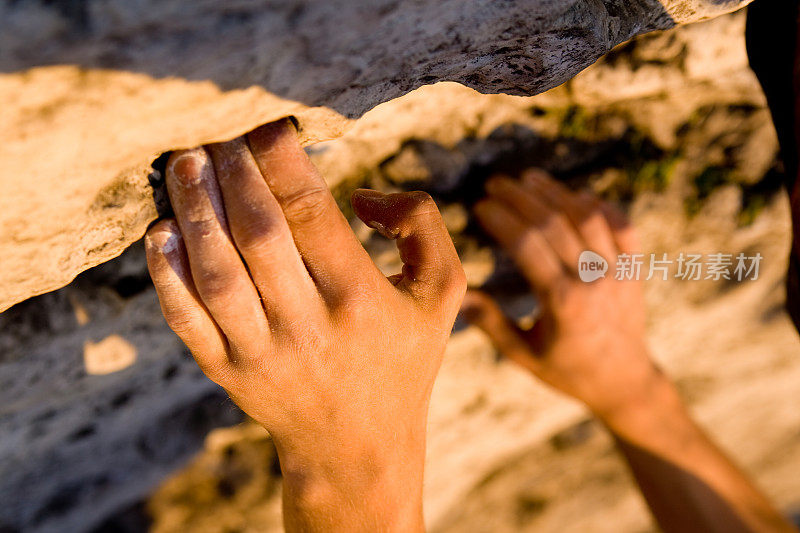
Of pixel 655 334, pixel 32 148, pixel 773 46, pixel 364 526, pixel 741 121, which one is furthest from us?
pixel 655 334

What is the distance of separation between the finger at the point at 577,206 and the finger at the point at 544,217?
0.02m

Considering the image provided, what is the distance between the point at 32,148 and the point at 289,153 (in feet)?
0.82

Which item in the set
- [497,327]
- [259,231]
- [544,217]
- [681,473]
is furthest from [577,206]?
[259,231]

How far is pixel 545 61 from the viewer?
64 centimetres

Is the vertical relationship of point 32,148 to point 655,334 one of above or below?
above

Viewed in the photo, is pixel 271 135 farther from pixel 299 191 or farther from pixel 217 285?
pixel 217 285

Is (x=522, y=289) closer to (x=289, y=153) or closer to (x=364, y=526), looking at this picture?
(x=364, y=526)

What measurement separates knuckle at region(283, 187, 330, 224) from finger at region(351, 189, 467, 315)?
16 centimetres

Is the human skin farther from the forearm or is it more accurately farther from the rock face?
the rock face

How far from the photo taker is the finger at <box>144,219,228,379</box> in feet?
1.98

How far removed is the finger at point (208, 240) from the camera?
59 centimetres

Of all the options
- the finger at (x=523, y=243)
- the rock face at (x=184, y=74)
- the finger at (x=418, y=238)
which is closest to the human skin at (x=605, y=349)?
the finger at (x=523, y=243)

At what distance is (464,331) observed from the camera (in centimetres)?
138

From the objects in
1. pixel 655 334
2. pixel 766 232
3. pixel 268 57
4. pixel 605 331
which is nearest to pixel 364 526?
pixel 268 57
